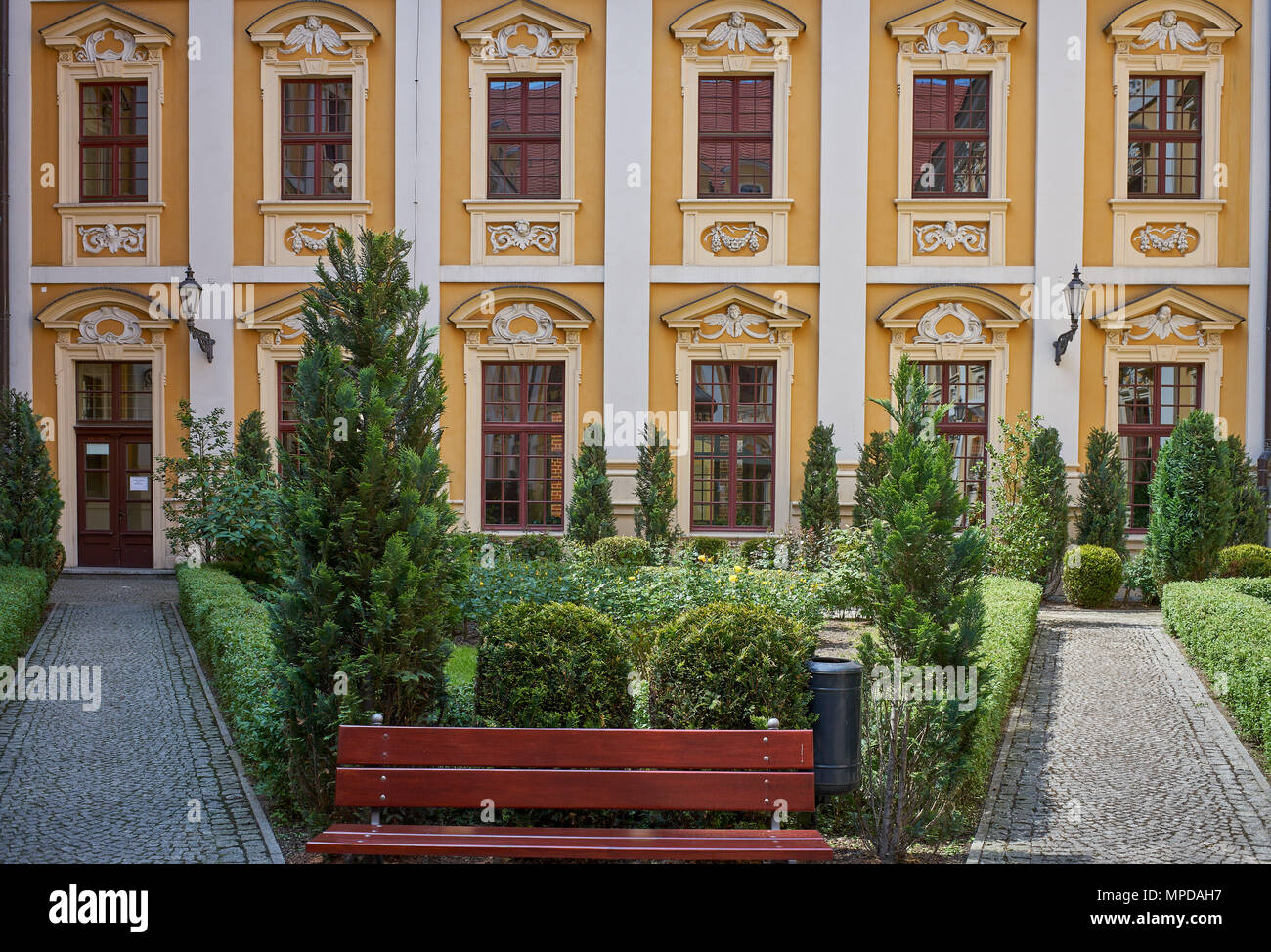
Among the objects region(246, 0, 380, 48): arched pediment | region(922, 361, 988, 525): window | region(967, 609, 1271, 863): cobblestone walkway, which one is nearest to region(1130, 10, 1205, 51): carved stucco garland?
region(922, 361, 988, 525): window

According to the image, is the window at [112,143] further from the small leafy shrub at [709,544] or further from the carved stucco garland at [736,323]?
the small leafy shrub at [709,544]

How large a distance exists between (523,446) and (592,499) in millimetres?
1605

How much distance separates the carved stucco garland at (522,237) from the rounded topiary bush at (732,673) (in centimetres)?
1049

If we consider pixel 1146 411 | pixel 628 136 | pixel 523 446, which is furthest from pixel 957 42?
pixel 523 446

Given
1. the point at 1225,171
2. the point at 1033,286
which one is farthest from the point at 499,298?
the point at 1225,171

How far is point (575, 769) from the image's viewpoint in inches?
160

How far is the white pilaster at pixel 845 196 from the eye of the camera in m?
14.1

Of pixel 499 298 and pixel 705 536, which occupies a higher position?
pixel 499 298

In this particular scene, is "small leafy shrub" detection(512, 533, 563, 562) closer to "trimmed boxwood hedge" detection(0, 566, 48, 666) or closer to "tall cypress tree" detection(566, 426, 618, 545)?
"tall cypress tree" detection(566, 426, 618, 545)

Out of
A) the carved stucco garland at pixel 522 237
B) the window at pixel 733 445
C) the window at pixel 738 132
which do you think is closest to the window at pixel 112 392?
the carved stucco garland at pixel 522 237

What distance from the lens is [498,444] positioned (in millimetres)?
14742

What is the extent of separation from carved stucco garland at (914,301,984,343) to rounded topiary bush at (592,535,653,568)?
5.30 meters
